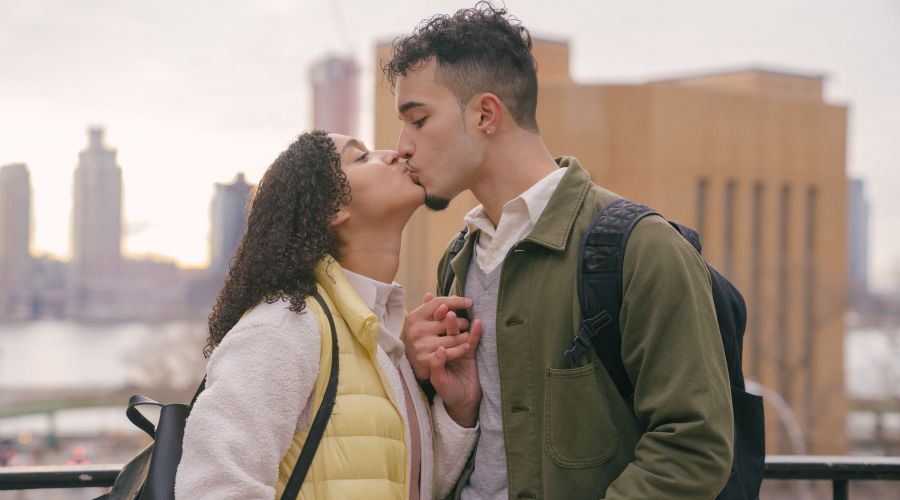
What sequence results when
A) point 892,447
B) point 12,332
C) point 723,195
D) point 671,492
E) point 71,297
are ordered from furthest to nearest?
point 12,332
point 71,297
point 723,195
point 892,447
point 671,492

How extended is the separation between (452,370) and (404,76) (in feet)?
2.69

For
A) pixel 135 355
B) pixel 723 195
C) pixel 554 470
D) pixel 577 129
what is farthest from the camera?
pixel 135 355

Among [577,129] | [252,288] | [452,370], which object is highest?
[577,129]

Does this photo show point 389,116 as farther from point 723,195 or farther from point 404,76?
point 404,76

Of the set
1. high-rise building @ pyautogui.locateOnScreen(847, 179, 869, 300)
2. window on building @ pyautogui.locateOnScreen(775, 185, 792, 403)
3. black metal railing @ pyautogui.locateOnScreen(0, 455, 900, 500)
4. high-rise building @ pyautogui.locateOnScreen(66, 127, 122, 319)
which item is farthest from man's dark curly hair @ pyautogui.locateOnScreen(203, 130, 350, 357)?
high-rise building @ pyautogui.locateOnScreen(66, 127, 122, 319)

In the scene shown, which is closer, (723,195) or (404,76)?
(404,76)

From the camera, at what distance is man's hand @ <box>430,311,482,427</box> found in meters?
2.41

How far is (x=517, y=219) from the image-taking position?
8.14 ft

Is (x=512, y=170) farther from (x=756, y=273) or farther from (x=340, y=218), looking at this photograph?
(x=756, y=273)

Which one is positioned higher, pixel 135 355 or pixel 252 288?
pixel 252 288

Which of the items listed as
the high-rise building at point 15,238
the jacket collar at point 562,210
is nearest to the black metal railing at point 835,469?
the jacket collar at point 562,210

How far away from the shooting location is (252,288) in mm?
2359

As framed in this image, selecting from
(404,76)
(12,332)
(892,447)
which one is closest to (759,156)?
(892,447)

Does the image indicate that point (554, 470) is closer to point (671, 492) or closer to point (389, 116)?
point (671, 492)
